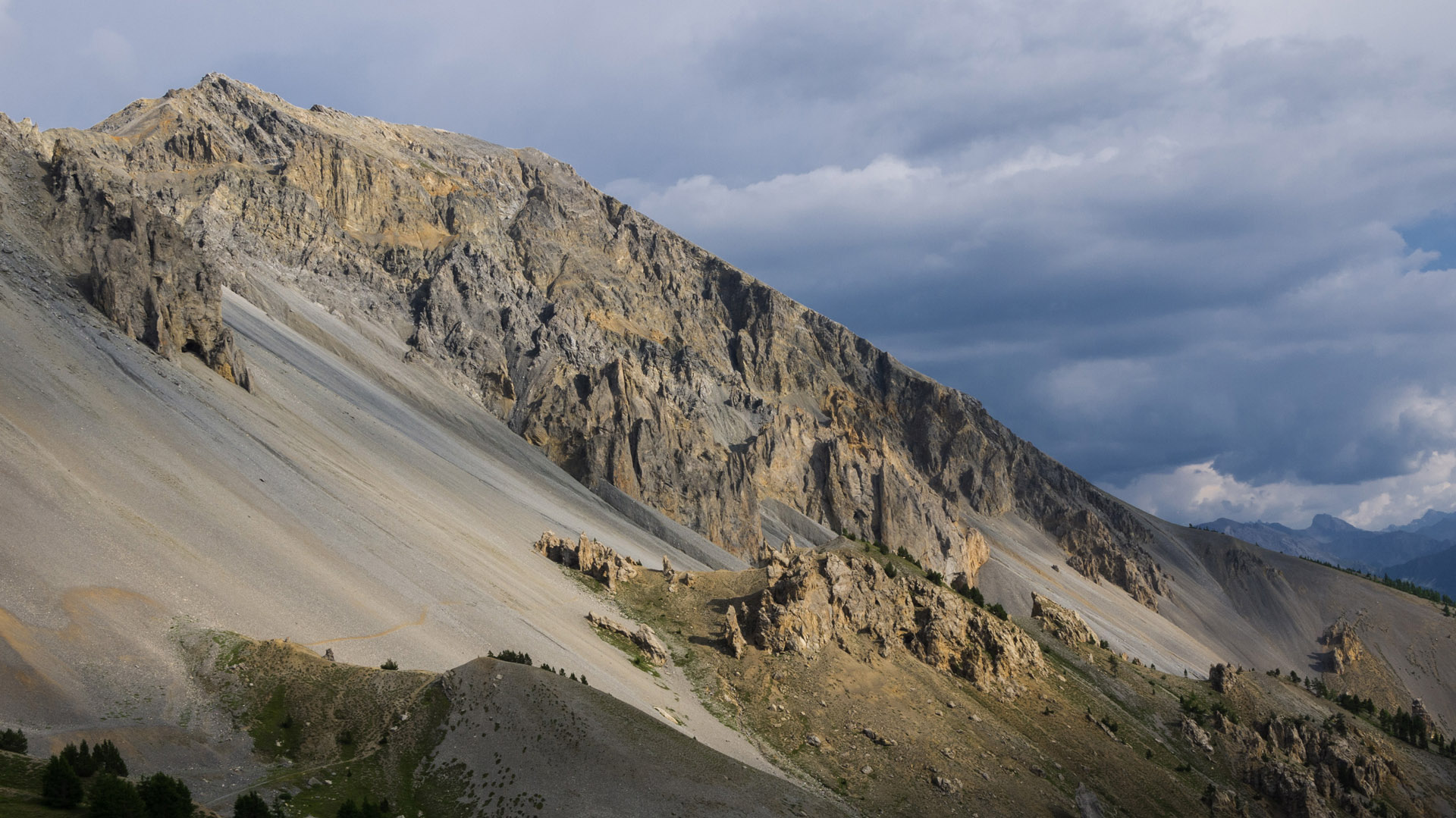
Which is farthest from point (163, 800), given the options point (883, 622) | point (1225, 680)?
point (1225, 680)

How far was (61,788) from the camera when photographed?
1113 inches

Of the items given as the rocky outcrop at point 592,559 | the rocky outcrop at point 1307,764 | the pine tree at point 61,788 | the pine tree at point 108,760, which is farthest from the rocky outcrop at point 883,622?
the pine tree at point 61,788

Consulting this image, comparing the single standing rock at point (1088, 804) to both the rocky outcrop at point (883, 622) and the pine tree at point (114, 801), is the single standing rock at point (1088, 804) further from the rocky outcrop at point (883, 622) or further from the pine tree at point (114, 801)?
the pine tree at point (114, 801)

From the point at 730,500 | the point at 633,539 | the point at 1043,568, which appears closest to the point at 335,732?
the point at 633,539

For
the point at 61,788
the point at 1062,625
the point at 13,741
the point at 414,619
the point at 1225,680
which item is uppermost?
the point at 1225,680

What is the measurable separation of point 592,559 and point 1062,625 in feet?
140

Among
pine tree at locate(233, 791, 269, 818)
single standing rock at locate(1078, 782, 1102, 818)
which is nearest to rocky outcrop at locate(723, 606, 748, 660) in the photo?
single standing rock at locate(1078, 782, 1102, 818)

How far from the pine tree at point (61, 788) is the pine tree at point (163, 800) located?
171 centimetres

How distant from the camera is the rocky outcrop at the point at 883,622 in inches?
2504

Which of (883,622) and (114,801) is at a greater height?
(883,622)

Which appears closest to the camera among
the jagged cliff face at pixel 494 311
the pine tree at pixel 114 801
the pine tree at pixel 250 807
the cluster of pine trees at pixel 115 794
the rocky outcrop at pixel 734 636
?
the pine tree at pixel 114 801

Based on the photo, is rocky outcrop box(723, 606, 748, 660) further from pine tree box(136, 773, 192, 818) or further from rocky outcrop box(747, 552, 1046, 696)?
pine tree box(136, 773, 192, 818)

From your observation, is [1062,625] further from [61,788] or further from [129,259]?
[129,259]

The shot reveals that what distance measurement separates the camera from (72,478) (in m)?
58.5
